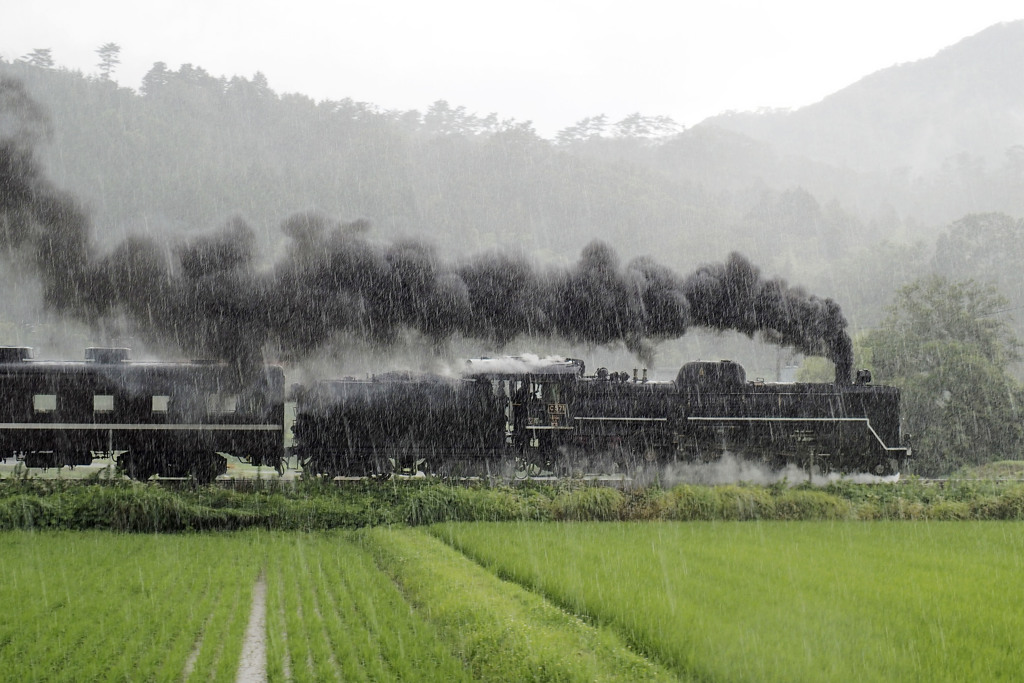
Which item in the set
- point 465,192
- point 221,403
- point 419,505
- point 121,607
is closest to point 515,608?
point 121,607

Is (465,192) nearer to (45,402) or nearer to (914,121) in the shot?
(45,402)

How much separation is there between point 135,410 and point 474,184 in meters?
85.9

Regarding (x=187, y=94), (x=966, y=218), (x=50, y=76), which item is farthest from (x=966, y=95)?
(x=50, y=76)

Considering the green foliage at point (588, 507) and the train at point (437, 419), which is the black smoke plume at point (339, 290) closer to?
the train at point (437, 419)

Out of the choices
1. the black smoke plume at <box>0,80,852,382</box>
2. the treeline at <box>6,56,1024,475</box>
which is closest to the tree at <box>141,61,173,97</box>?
the treeline at <box>6,56,1024,475</box>

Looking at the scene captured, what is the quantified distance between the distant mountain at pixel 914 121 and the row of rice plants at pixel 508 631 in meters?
166

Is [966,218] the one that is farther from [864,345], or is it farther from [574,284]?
[574,284]

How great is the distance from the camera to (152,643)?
312 inches

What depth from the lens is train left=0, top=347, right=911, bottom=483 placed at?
19047mm

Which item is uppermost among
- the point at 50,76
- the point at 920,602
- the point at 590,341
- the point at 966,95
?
the point at 966,95

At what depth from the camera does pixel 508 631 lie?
7770mm

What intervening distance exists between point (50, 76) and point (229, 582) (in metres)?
95.3

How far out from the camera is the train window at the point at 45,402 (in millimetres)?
19078

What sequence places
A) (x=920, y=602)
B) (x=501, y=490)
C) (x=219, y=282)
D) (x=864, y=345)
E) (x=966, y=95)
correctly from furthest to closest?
(x=966, y=95)
(x=864, y=345)
(x=219, y=282)
(x=501, y=490)
(x=920, y=602)
